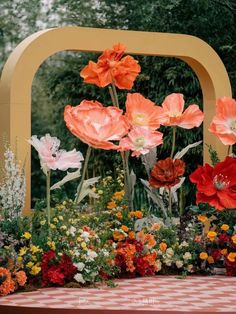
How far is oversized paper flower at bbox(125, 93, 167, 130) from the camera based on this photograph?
26.1 feet

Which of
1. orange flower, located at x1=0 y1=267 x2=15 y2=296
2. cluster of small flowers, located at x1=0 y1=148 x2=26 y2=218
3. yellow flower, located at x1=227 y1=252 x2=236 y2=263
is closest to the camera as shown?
orange flower, located at x1=0 y1=267 x2=15 y2=296

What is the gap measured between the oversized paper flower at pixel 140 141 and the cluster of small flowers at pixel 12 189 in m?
0.95

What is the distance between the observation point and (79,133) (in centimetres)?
745

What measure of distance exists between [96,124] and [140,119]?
60 cm

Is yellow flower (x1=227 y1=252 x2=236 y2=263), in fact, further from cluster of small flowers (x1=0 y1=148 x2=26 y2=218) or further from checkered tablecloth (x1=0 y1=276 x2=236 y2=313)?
cluster of small flowers (x1=0 y1=148 x2=26 y2=218)

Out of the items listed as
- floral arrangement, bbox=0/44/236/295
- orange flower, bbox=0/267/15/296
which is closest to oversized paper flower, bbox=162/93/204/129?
floral arrangement, bbox=0/44/236/295

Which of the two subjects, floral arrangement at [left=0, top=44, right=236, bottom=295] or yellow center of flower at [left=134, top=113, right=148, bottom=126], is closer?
floral arrangement at [left=0, top=44, right=236, bottom=295]

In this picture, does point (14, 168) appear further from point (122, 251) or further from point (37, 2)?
point (37, 2)

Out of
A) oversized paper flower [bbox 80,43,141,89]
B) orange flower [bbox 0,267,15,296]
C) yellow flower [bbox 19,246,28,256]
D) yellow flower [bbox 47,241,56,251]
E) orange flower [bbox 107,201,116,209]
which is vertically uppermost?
oversized paper flower [bbox 80,43,141,89]

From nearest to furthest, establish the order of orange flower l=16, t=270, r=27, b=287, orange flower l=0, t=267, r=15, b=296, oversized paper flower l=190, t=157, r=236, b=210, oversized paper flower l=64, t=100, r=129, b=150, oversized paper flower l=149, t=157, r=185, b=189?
orange flower l=0, t=267, r=15, b=296 → orange flower l=16, t=270, r=27, b=287 → oversized paper flower l=64, t=100, r=129, b=150 → oversized paper flower l=190, t=157, r=236, b=210 → oversized paper flower l=149, t=157, r=185, b=189

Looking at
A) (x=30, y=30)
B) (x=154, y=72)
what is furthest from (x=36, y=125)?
(x=154, y=72)

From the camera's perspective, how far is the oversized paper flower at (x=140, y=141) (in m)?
7.76

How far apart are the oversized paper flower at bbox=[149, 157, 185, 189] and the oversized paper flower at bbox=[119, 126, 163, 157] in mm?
240

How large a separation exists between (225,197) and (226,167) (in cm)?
29
